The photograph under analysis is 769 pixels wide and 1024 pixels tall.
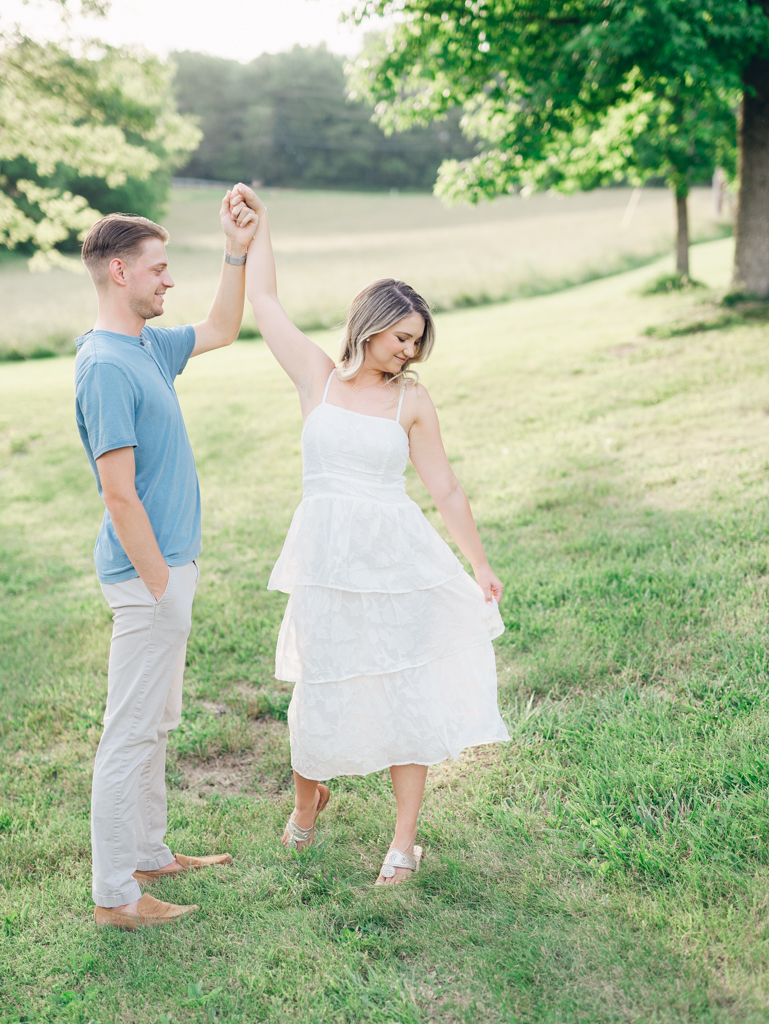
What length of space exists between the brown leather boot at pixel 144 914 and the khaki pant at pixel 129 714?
0.13 ft

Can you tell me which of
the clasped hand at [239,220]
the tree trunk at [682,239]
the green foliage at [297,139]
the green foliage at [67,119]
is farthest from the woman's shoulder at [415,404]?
the green foliage at [297,139]

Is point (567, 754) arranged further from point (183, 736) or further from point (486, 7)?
point (486, 7)

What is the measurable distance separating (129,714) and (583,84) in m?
9.94

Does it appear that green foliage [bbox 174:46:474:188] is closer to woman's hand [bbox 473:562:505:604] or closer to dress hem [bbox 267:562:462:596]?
woman's hand [bbox 473:562:505:604]

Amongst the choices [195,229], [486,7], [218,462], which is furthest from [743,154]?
[195,229]

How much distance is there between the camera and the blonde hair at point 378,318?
9.84ft

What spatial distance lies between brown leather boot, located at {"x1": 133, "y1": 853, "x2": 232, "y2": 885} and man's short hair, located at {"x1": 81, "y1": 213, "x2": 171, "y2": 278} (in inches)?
94.3

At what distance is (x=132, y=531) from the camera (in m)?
2.77

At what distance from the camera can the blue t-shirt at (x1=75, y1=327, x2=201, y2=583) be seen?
2.73 m

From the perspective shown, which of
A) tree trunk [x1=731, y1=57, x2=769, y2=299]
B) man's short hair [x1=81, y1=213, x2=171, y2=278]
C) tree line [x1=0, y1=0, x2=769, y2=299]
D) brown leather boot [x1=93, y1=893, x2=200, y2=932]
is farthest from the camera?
tree trunk [x1=731, y1=57, x2=769, y2=299]

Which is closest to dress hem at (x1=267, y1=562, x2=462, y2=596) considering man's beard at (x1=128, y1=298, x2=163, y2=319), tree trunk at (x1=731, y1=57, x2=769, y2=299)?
man's beard at (x1=128, y1=298, x2=163, y2=319)

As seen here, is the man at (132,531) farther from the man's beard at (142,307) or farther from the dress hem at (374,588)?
the dress hem at (374,588)

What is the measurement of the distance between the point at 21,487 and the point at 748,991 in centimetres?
932

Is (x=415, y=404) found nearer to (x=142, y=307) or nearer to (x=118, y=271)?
(x=142, y=307)
